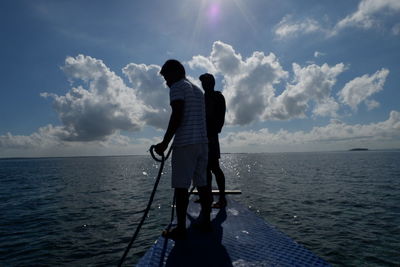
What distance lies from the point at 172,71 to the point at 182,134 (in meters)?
1.09

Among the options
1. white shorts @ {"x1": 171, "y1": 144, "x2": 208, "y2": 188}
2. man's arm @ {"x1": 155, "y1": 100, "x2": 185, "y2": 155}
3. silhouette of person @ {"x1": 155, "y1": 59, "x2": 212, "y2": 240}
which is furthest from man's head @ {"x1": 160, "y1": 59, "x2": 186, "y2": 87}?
white shorts @ {"x1": 171, "y1": 144, "x2": 208, "y2": 188}

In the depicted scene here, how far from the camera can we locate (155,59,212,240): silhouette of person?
12.6 feet

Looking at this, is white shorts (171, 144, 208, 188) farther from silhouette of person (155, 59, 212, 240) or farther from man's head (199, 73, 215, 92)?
man's head (199, 73, 215, 92)

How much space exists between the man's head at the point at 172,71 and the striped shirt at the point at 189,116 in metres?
0.16

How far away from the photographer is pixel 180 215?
412 cm

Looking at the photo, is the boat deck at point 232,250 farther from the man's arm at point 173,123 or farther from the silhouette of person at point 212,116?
the silhouette of person at point 212,116

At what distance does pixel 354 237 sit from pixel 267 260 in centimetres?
794

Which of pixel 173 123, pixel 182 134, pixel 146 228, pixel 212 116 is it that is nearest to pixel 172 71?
pixel 173 123

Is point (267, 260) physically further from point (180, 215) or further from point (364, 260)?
point (364, 260)

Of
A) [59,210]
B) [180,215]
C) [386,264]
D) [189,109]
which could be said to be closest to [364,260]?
[386,264]

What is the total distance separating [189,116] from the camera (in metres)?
4.01

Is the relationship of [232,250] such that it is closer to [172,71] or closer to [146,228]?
[172,71]

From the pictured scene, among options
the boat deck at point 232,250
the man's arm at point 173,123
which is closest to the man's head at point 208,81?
the man's arm at point 173,123

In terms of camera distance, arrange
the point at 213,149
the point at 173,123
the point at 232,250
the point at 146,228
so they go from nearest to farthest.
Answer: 1. the point at 232,250
2. the point at 173,123
3. the point at 213,149
4. the point at 146,228
